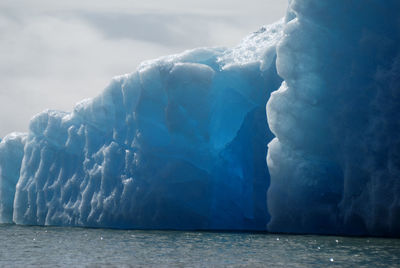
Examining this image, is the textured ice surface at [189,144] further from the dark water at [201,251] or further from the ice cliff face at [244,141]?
the dark water at [201,251]

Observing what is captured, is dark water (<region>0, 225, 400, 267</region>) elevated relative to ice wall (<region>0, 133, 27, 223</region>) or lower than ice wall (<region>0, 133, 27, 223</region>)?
lower

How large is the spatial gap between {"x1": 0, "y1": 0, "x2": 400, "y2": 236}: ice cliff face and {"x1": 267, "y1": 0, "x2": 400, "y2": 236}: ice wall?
0.03 m

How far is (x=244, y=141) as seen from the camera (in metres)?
20.0

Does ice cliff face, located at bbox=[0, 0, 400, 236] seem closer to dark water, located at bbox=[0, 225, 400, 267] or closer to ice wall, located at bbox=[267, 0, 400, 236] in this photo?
ice wall, located at bbox=[267, 0, 400, 236]

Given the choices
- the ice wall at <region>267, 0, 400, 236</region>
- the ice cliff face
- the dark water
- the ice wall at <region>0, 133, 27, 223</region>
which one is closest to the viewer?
the dark water

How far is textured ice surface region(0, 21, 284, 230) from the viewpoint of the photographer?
19.1m

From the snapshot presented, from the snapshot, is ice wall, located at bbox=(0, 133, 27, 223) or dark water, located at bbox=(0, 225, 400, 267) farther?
ice wall, located at bbox=(0, 133, 27, 223)

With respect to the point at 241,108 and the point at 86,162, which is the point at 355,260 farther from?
the point at 86,162

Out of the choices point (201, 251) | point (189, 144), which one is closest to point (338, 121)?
point (201, 251)

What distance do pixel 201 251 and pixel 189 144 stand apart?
7.71m

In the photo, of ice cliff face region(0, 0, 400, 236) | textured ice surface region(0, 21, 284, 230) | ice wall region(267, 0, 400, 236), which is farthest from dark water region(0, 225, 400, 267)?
textured ice surface region(0, 21, 284, 230)

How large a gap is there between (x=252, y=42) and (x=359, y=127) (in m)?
7.24

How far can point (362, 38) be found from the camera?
14.9 meters

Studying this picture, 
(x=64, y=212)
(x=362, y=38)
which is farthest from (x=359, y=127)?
(x=64, y=212)
